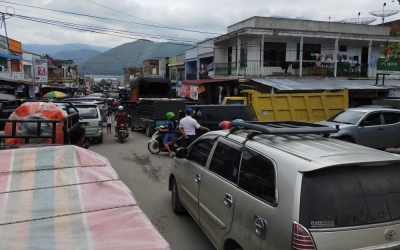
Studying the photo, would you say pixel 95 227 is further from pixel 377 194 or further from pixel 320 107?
pixel 320 107

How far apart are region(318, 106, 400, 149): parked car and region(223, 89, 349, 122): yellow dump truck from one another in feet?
8.89

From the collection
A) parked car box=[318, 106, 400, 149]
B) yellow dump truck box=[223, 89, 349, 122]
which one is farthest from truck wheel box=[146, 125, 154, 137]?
parked car box=[318, 106, 400, 149]

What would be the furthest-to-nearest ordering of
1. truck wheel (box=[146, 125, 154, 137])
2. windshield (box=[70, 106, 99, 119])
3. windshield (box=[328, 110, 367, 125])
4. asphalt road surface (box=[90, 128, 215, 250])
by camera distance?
truck wheel (box=[146, 125, 154, 137])
windshield (box=[70, 106, 99, 119])
windshield (box=[328, 110, 367, 125])
asphalt road surface (box=[90, 128, 215, 250])

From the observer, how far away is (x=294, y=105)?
587 inches

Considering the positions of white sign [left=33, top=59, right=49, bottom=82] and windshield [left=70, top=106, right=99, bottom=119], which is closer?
windshield [left=70, top=106, right=99, bottom=119]

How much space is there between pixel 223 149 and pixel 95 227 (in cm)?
227

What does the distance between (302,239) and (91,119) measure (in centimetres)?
1268

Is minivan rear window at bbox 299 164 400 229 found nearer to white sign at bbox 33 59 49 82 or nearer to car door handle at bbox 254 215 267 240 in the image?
car door handle at bbox 254 215 267 240

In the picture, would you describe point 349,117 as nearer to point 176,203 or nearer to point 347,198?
point 176,203

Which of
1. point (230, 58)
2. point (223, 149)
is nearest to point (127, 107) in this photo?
point (230, 58)

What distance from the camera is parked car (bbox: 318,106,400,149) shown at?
37.3 feet

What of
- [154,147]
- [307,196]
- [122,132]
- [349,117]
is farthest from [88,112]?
[307,196]

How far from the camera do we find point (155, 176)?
9.01 metres

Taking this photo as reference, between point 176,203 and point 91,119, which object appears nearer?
point 176,203
